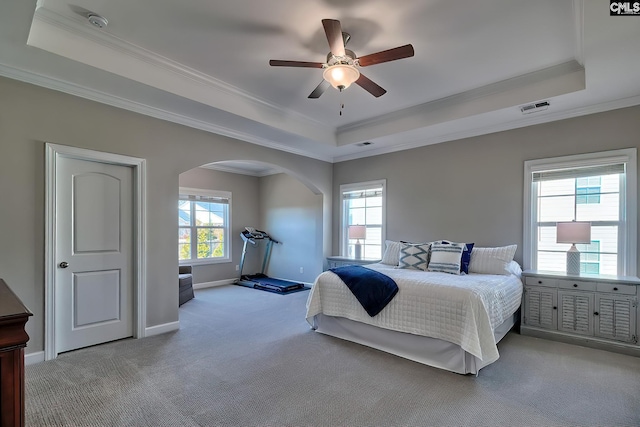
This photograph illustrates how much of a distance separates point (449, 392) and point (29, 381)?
3455 mm

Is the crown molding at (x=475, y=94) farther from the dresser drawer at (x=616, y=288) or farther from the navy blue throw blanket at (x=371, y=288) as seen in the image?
the navy blue throw blanket at (x=371, y=288)

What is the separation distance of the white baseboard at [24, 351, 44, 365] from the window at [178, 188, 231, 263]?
3.41 m

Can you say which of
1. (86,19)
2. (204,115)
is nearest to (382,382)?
(204,115)

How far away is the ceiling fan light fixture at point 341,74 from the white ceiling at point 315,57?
38 centimetres

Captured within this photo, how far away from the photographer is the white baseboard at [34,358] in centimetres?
296

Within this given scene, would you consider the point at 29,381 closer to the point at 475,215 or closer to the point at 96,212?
A: the point at 96,212

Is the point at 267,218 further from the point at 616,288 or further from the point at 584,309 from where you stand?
the point at 616,288

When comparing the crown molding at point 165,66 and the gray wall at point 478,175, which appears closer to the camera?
the crown molding at point 165,66

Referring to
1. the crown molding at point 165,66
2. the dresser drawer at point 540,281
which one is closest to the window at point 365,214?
the crown molding at point 165,66

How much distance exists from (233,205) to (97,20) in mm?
5089

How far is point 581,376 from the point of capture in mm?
2764

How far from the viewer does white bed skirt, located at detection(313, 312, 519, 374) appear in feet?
9.27

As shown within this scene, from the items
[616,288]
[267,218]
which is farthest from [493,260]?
[267,218]

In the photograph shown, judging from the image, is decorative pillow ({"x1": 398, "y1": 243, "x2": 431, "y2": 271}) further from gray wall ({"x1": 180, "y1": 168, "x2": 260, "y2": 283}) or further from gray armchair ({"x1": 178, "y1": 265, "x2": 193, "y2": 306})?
gray armchair ({"x1": 178, "y1": 265, "x2": 193, "y2": 306})
